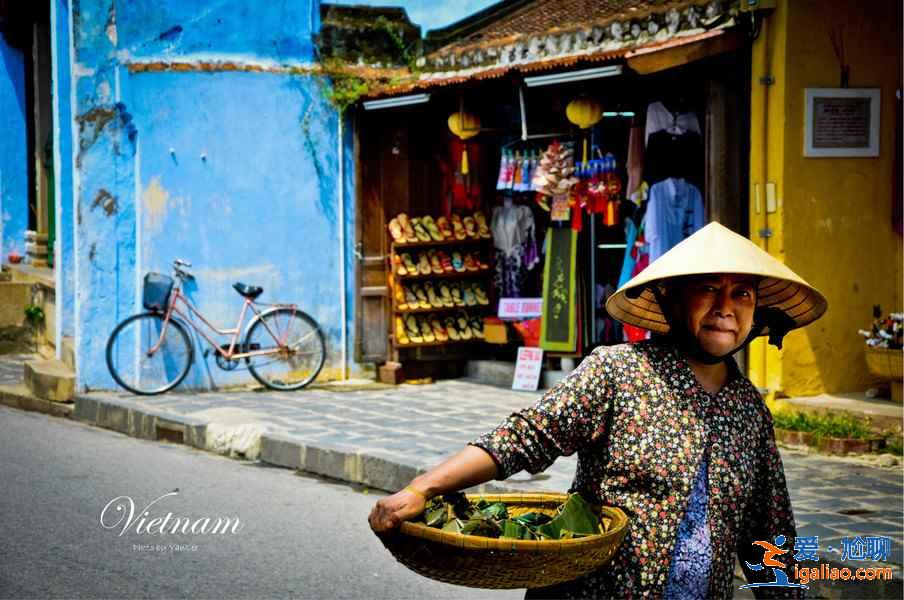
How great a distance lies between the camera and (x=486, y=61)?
12.6 metres

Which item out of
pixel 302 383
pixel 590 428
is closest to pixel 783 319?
pixel 590 428

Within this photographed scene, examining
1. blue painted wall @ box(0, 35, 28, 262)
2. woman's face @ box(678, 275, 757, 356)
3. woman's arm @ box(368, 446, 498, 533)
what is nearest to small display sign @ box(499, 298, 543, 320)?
blue painted wall @ box(0, 35, 28, 262)

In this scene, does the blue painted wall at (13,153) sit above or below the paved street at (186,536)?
above

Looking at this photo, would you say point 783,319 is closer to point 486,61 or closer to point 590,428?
point 590,428

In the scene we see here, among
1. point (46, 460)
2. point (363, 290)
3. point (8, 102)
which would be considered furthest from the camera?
point (8, 102)

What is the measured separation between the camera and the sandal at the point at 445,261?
1300 centimetres

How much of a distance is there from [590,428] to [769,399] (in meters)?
7.07

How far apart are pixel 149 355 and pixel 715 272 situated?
9.73 meters

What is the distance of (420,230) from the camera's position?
1299cm

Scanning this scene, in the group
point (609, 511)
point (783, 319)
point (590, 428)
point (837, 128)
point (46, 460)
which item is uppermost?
point (837, 128)

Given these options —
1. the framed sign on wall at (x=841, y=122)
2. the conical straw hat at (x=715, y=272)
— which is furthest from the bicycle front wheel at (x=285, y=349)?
the conical straw hat at (x=715, y=272)

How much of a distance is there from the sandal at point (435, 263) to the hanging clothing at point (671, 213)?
3057 mm

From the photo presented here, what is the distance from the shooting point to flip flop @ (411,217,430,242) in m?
12.9

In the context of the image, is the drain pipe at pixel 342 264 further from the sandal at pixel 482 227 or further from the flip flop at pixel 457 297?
the sandal at pixel 482 227
